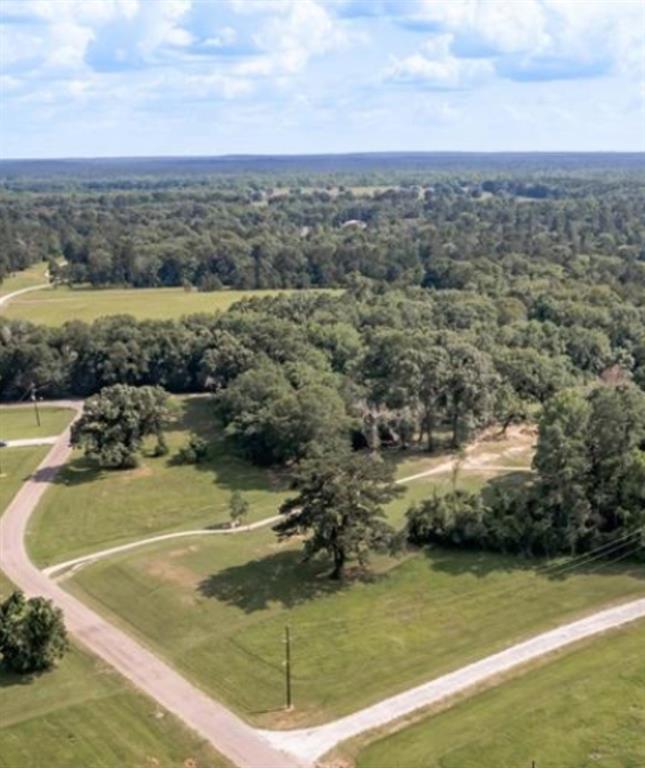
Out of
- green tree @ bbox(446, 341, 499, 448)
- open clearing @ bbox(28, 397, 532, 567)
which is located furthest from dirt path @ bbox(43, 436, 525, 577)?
green tree @ bbox(446, 341, 499, 448)

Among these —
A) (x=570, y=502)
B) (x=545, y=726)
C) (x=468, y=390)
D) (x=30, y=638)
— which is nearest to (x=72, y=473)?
(x=468, y=390)

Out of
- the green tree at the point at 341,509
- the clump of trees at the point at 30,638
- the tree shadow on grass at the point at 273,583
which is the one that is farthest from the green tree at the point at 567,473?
the clump of trees at the point at 30,638

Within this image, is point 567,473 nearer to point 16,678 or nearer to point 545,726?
point 545,726

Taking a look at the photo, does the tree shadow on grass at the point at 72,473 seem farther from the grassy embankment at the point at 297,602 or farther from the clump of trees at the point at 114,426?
the grassy embankment at the point at 297,602

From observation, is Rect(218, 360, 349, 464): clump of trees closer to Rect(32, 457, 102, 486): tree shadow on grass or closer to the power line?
Rect(32, 457, 102, 486): tree shadow on grass

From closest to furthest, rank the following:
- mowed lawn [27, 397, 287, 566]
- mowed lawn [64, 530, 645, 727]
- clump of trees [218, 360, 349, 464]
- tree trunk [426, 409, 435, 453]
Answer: mowed lawn [64, 530, 645, 727] → mowed lawn [27, 397, 287, 566] → clump of trees [218, 360, 349, 464] → tree trunk [426, 409, 435, 453]

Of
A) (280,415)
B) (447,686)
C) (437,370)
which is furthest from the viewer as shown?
(437,370)
